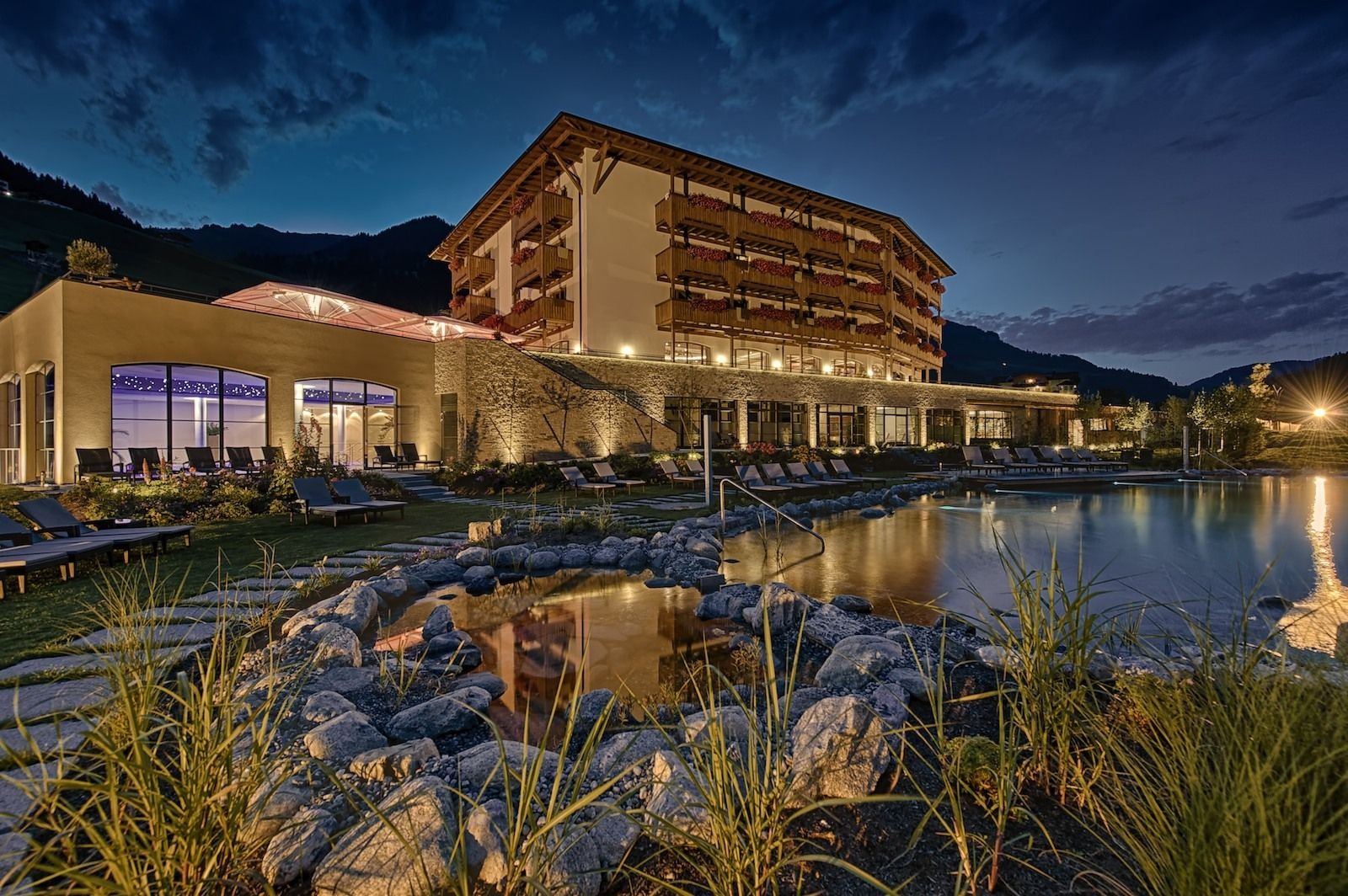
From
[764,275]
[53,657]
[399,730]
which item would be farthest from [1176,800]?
[764,275]

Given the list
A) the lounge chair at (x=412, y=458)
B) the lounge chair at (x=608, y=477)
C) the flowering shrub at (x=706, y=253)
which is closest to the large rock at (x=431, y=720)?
the lounge chair at (x=608, y=477)

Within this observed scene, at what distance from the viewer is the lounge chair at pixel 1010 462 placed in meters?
19.9

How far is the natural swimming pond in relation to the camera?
11.9ft

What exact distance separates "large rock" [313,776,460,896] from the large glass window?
Answer: 588 inches

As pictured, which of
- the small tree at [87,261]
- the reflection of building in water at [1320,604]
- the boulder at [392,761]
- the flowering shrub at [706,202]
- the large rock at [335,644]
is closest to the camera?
the boulder at [392,761]

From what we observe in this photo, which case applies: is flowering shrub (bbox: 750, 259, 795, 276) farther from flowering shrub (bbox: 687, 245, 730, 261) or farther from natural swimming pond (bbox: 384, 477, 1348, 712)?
natural swimming pond (bbox: 384, 477, 1348, 712)

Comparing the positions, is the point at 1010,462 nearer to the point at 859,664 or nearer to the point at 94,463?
the point at 859,664

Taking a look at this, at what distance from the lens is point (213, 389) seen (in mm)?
12984

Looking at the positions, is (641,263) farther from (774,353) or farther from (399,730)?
(399,730)

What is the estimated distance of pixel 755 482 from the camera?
12.7 metres

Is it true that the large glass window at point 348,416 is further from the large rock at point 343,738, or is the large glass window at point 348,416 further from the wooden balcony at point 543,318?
the large rock at point 343,738

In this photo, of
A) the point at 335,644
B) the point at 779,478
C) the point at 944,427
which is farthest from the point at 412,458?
the point at 944,427

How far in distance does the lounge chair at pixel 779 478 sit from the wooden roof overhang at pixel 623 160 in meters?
15.0

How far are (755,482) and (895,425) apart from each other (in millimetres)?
17916
